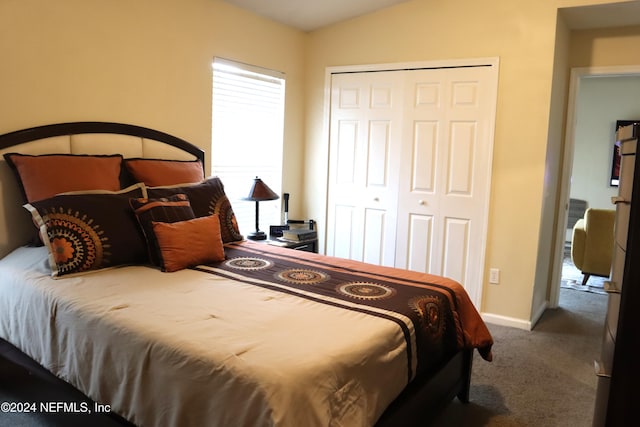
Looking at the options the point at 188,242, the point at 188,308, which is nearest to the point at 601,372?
the point at 188,308

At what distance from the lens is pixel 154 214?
2459 mm

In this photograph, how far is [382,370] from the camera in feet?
5.48

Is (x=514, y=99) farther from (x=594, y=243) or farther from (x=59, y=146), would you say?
(x=59, y=146)

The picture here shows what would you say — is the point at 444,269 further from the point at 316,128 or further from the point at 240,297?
the point at 240,297

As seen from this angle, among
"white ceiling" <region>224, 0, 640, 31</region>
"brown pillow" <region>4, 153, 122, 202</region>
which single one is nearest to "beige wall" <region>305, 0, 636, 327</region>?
"white ceiling" <region>224, 0, 640, 31</region>

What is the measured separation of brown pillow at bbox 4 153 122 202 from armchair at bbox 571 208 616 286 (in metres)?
4.38

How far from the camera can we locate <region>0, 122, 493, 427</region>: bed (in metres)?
1.45

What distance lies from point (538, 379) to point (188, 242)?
2.17m

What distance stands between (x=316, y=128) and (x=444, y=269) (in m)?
1.72

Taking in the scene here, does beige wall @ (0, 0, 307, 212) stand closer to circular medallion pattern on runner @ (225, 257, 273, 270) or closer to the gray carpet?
circular medallion pattern on runner @ (225, 257, 273, 270)

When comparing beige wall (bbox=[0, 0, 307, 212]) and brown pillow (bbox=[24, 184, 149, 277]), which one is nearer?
brown pillow (bbox=[24, 184, 149, 277])

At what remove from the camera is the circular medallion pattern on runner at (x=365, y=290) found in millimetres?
2094

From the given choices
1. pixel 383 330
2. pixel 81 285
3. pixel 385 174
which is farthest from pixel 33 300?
pixel 385 174

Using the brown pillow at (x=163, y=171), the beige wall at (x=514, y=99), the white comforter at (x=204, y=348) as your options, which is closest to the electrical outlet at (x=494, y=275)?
the beige wall at (x=514, y=99)
